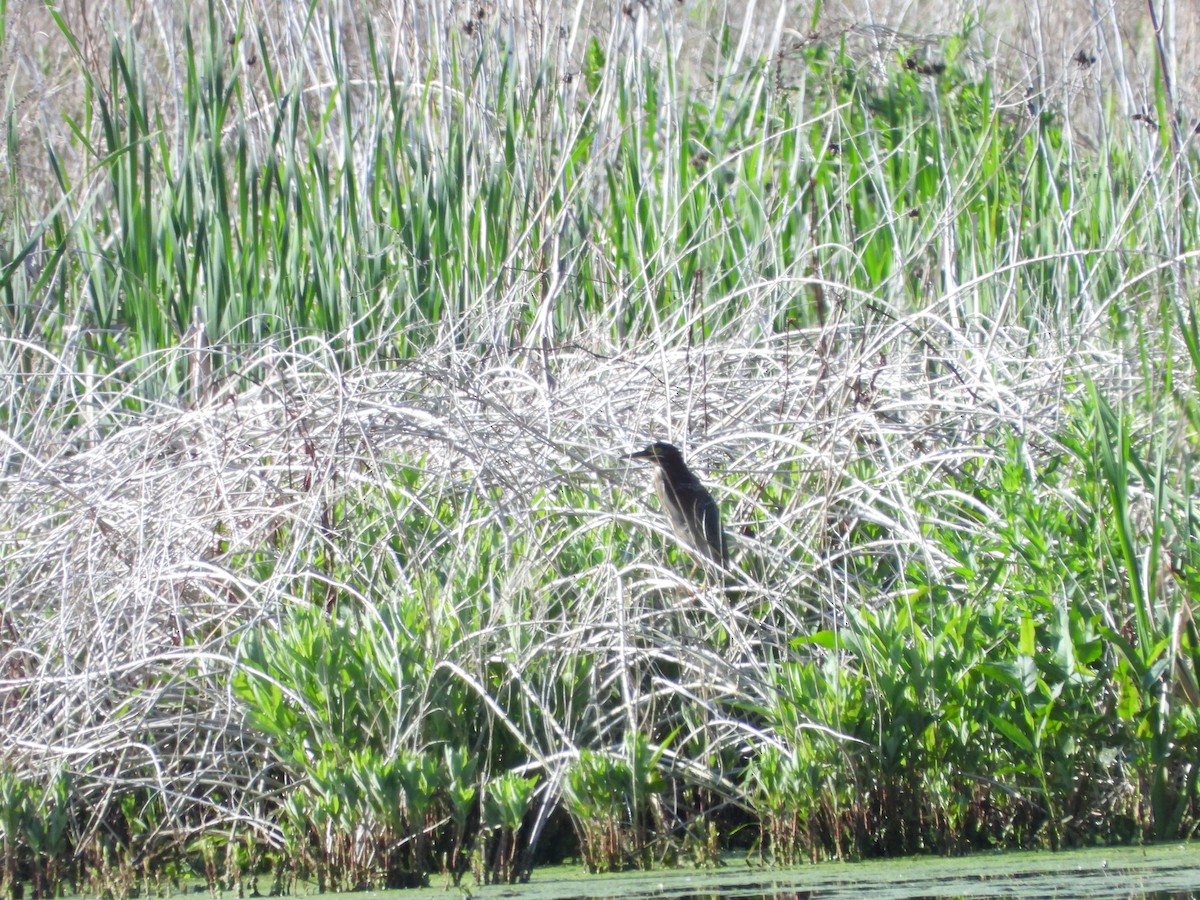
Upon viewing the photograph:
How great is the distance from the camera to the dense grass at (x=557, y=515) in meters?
3.53

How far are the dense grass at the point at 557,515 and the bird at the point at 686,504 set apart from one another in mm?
119

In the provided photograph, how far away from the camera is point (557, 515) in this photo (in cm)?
453

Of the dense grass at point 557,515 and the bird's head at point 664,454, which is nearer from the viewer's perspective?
the dense grass at point 557,515

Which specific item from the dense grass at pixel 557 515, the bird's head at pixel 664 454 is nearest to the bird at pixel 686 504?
the bird's head at pixel 664 454

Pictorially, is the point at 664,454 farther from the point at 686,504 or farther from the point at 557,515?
the point at 557,515

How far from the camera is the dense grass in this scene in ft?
11.6

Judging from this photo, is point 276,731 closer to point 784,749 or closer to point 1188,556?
point 784,749

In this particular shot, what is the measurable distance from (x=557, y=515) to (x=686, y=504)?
0.49m

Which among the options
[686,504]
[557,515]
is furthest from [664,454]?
[557,515]

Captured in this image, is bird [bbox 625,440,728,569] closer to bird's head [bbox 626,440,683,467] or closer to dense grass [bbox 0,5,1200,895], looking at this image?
bird's head [bbox 626,440,683,467]

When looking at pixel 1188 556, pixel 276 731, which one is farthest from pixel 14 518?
pixel 1188 556

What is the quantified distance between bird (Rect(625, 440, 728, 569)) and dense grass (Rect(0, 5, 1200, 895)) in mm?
119

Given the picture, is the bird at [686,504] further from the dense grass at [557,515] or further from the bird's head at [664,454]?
the dense grass at [557,515]

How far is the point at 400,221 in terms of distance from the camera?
6.17 m
